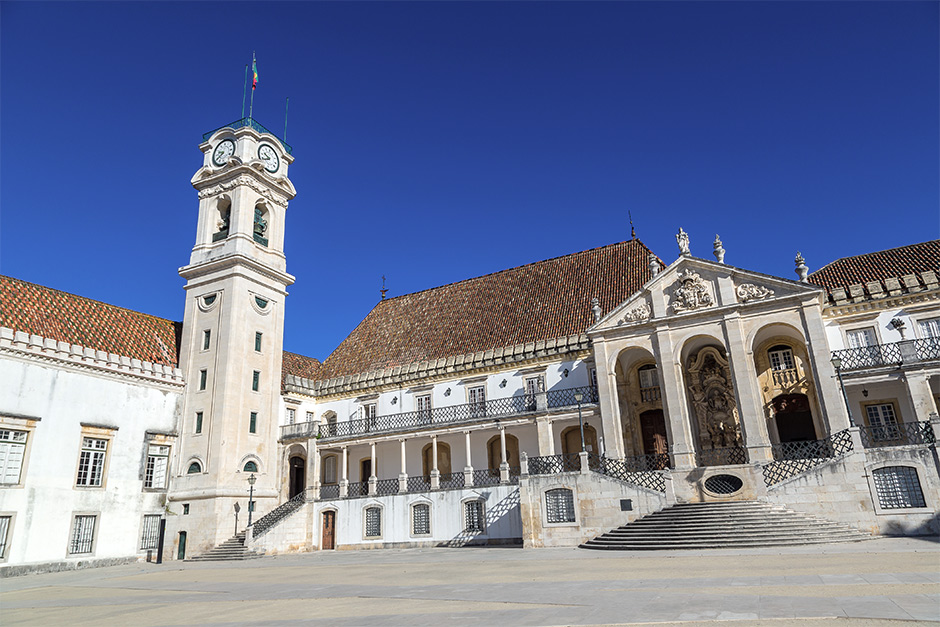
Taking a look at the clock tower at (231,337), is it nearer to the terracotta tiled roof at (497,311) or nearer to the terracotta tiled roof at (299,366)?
the terracotta tiled roof at (299,366)

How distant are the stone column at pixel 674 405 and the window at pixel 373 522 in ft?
44.4

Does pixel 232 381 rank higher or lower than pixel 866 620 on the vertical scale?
higher

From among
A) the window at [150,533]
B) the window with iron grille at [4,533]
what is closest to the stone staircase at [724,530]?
the window at [150,533]

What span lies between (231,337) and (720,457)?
23.0m

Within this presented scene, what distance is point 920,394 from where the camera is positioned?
21078 millimetres

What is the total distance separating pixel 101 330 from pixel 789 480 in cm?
2984

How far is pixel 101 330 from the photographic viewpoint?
28766 millimetres

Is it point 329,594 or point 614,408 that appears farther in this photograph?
point 614,408

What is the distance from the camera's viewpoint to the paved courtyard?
7.23 meters

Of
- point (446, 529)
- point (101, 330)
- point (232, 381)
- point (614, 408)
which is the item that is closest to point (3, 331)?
point (101, 330)

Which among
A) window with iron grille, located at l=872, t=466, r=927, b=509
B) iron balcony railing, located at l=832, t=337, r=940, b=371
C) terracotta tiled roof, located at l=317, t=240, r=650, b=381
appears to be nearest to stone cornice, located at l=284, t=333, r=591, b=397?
terracotta tiled roof, located at l=317, t=240, r=650, b=381

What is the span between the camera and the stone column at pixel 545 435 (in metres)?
26.1

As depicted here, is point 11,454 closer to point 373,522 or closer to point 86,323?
point 86,323

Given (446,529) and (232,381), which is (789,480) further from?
(232,381)
